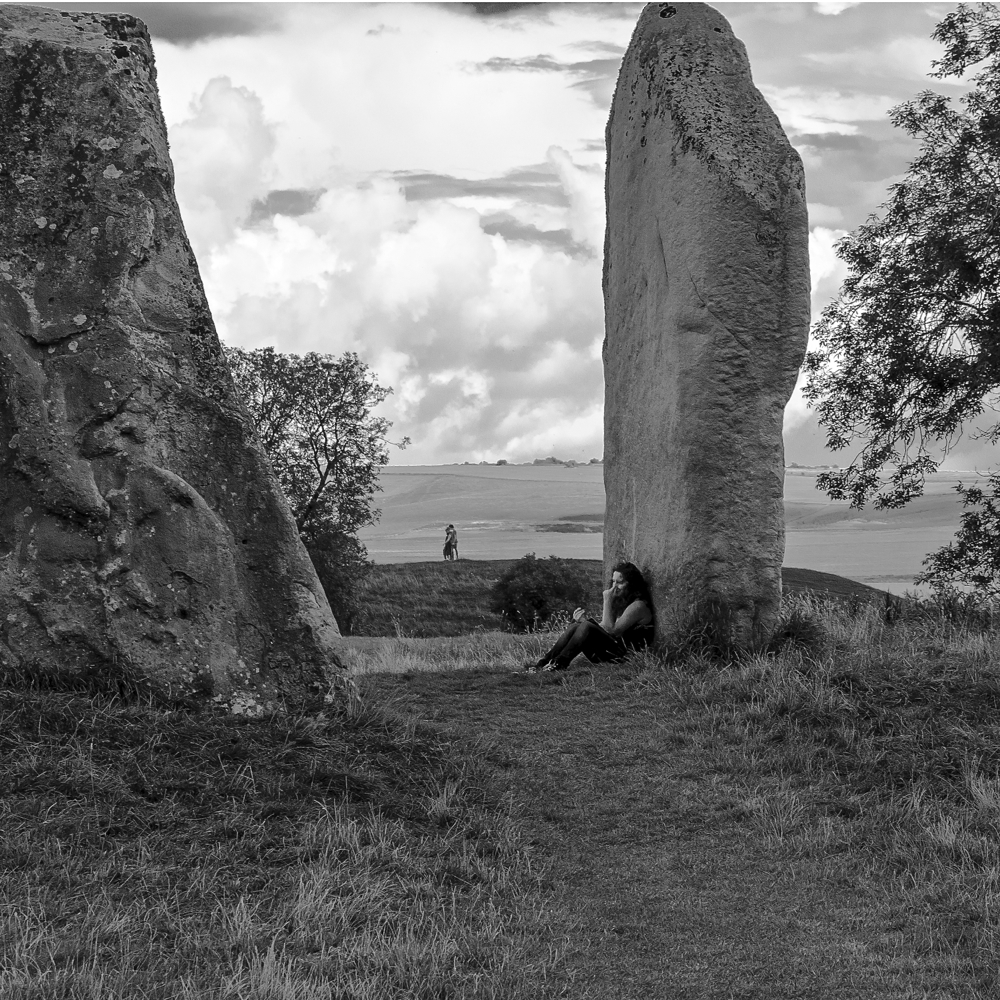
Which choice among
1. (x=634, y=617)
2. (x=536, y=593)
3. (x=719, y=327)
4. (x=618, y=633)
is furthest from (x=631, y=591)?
(x=536, y=593)

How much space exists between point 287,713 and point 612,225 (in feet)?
24.3

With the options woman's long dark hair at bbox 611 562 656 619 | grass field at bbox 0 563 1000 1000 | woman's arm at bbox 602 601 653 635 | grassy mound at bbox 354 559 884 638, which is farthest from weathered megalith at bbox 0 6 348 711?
grassy mound at bbox 354 559 884 638

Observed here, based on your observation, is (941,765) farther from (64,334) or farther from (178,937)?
(64,334)

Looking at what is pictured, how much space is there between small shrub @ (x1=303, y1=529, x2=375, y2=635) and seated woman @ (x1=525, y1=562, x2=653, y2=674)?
15.5m

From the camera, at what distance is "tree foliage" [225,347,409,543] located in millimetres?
26828

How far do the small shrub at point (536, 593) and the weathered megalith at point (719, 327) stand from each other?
13452 mm

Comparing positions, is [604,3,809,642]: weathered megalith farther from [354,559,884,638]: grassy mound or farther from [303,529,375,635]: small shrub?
[303,529,375,635]: small shrub

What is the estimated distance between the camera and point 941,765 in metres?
6.86

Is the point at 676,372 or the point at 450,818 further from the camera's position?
the point at 676,372

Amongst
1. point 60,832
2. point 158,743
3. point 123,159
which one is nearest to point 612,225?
point 123,159

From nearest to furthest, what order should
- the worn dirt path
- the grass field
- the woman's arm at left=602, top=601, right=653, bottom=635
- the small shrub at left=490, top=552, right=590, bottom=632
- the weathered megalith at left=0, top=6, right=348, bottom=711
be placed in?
the grass field
the worn dirt path
the weathered megalith at left=0, top=6, right=348, bottom=711
the woman's arm at left=602, top=601, right=653, bottom=635
the small shrub at left=490, top=552, right=590, bottom=632

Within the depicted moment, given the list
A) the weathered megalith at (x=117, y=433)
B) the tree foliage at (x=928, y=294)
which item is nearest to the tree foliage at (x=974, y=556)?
the tree foliage at (x=928, y=294)

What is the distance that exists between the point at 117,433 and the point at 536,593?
60.4 feet

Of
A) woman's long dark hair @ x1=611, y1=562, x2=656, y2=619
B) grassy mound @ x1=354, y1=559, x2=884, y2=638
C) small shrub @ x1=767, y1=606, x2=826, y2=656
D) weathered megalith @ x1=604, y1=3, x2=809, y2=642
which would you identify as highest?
weathered megalith @ x1=604, y1=3, x2=809, y2=642
